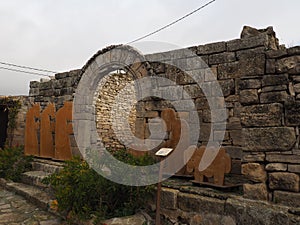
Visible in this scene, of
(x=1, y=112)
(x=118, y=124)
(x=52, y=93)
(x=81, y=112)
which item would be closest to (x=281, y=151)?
(x=81, y=112)

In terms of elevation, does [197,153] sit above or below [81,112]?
below

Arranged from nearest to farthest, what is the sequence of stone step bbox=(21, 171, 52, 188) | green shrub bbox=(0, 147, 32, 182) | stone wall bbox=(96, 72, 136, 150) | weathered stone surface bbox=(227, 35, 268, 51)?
weathered stone surface bbox=(227, 35, 268, 51) → stone step bbox=(21, 171, 52, 188) → green shrub bbox=(0, 147, 32, 182) → stone wall bbox=(96, 72, 136, 150)

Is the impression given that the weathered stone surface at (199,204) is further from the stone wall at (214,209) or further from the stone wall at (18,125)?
the stone wall at (18,125)

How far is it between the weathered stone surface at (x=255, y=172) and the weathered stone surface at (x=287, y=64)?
3.22 feet

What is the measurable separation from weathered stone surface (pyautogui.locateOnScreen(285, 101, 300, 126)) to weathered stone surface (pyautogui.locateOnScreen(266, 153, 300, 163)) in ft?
1.01

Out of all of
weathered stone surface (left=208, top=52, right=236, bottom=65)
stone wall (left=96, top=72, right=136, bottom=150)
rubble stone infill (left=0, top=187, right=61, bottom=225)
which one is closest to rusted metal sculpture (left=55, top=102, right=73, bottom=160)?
rubble stone infill (left=0, top=187, right=61, bottom=225)

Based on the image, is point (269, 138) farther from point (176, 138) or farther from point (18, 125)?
point (18, 125)

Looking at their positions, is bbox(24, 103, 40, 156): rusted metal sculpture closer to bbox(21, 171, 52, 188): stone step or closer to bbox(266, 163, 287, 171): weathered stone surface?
bbox(21, 171, 52, 188): stone step

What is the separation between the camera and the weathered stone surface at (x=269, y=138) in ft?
8.41

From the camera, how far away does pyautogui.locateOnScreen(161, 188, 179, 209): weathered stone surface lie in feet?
10.6

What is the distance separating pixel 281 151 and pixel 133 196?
1.87 m

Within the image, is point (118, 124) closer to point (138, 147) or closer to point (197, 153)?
point (138, 147)

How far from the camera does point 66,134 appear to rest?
6133mm

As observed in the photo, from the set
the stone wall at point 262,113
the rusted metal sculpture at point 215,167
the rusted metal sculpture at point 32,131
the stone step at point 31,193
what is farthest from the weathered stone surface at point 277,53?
the rusted metal sculpture at point 32,131
